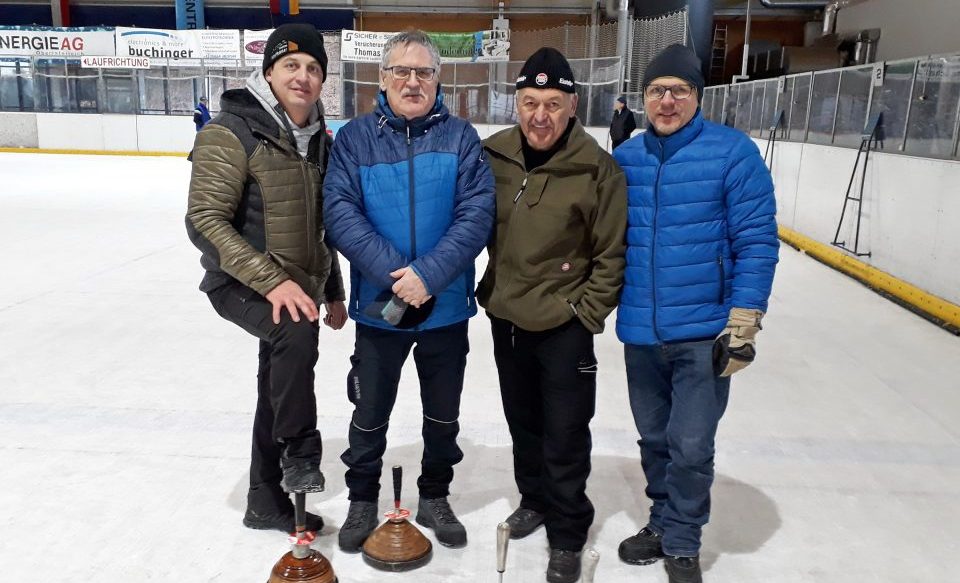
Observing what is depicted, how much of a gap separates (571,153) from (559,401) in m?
0.68

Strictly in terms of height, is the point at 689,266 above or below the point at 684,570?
above

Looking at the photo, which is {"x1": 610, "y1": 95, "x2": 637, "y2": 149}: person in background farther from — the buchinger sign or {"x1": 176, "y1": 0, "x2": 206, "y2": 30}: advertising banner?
{"x1": 176, "y1": 0, "x2": 206, "y2": 30}: advertising banner

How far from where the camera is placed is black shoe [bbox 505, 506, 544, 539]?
→ 2.42 metres

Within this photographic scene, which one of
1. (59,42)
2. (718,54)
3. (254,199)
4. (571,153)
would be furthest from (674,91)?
(718,54)

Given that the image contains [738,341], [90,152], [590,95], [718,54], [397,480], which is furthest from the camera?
[718,54]

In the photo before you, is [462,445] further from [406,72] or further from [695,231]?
[406,72]

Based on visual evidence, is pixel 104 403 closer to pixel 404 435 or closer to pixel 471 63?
pixel 404 435

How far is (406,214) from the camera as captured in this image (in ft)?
7.01

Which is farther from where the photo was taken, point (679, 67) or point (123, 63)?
point (123, 63)

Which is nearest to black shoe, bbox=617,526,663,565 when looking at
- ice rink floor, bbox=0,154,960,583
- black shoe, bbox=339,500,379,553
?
ice rink floor, bbox=0,154,960,583

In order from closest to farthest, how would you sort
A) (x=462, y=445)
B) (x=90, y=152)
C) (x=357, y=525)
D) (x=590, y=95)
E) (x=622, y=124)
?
(x=357, y=525) < (x=462, y=445) < (x=622, y=124) < (x=590, y=95) < (x=90, y=152)

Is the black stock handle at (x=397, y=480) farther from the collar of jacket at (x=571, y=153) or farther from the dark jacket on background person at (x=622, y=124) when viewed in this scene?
the dark jacket on background person at (x=622, y=124)

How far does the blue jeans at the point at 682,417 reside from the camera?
2.14 meters

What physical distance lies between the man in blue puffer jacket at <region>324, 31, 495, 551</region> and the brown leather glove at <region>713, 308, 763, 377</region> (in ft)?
2.24
